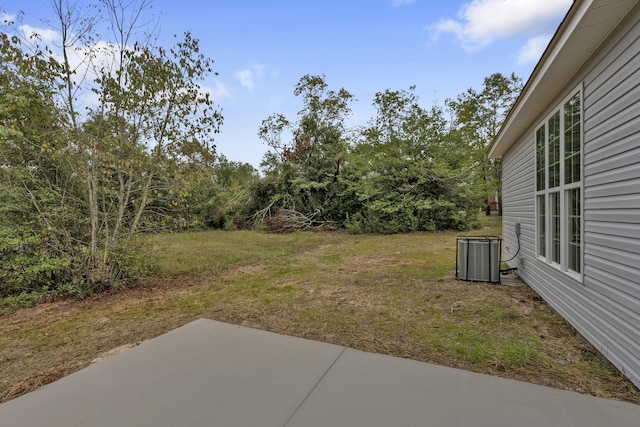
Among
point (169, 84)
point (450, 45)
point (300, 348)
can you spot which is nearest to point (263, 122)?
point (450, 45)

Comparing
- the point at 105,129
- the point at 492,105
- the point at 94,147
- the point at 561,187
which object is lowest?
the point at 561,187

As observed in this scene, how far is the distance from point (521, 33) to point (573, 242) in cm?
663

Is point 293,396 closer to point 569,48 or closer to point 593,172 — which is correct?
point 593,172

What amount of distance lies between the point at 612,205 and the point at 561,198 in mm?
1036

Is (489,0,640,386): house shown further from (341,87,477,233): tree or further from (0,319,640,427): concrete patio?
(341,87,477,233): tree

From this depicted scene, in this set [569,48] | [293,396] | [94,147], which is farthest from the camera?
[94,147]

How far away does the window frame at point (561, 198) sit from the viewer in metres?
2.68

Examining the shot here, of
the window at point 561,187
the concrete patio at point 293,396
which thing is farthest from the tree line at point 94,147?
the window at point 561,187

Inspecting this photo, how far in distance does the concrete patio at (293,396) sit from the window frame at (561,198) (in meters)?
1.66

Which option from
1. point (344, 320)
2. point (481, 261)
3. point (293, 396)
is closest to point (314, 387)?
point (293, 396)

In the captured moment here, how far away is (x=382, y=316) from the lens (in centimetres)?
326

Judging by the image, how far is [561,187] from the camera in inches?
122

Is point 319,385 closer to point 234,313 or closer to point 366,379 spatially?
point 366,379

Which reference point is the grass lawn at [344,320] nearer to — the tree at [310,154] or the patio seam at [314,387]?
the patio seam at [314,387]
